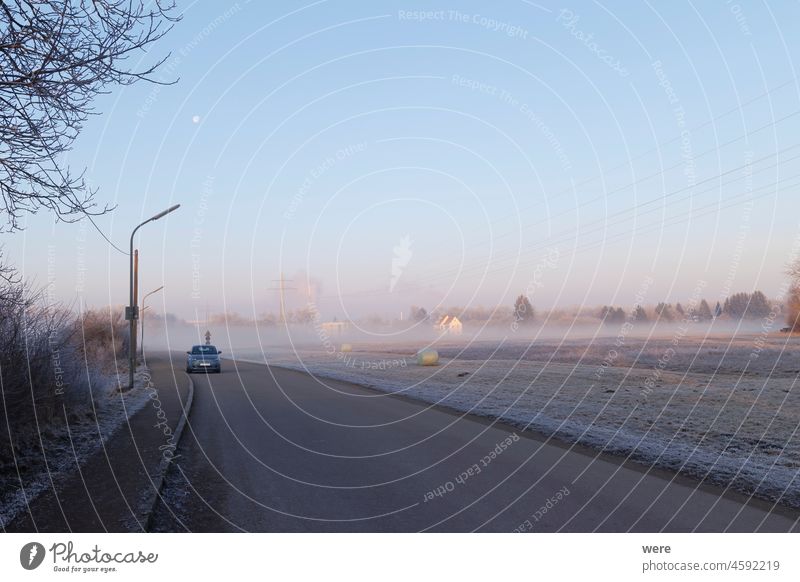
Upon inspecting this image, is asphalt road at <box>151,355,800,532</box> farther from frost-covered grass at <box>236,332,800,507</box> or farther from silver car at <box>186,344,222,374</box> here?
silver car at <box>186,344,222,374</box>

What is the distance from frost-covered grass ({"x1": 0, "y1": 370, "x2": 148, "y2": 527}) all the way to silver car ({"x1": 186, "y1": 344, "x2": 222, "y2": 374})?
22.6 meters

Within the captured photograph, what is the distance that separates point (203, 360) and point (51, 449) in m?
30.7

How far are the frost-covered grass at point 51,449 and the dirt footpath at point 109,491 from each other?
191mm

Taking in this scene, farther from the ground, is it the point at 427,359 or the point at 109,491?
the point at 427,359

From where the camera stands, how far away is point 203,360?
4181 centimetres

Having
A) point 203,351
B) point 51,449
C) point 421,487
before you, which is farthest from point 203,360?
point 421,487

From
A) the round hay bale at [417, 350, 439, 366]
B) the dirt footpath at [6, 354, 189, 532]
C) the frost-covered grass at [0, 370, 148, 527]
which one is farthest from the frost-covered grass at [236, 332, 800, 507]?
the frost-covered grass at [0, 370, 148, 527]

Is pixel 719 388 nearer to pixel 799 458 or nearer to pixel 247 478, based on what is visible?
pixel 799 458

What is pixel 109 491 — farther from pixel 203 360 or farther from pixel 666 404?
pixel 203 360

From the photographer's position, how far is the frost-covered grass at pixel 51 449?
8420 millimetres

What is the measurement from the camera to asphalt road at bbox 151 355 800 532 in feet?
23.3

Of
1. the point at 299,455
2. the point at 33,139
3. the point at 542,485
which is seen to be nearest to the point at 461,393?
the point at 299,455

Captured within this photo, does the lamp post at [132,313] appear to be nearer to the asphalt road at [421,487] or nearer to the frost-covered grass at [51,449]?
the frost-covered grass at [51,449]
